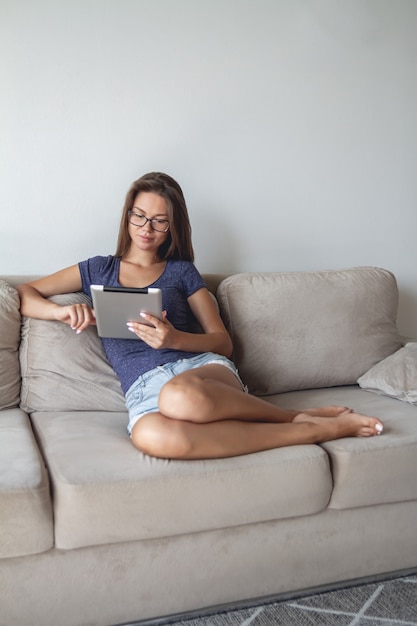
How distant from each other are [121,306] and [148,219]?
0.48 meters

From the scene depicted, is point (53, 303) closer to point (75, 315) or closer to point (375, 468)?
point (75, 315)

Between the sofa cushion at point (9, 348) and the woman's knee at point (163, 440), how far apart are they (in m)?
0.60

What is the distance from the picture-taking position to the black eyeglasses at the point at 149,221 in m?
2.33

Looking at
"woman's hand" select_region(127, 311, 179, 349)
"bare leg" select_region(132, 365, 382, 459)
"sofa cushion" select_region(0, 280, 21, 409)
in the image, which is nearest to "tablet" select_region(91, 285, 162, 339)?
"woman's hand" select_region(127, 311, 179, 349)

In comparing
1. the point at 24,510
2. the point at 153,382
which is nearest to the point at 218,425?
the point at 153,382

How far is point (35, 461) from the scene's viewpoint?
1700mm

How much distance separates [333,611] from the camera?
5.98 ft

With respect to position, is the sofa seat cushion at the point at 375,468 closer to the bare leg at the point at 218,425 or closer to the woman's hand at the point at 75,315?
the bare leg at the point at 218,425

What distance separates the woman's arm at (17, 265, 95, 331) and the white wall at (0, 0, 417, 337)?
0.27 meters

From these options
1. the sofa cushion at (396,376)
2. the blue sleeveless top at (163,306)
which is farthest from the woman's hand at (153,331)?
the sofa cushion at (396,376)

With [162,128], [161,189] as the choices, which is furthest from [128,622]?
[162,128]

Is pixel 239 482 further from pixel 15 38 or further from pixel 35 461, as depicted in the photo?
pixel 15 38

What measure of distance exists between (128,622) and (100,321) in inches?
33.2

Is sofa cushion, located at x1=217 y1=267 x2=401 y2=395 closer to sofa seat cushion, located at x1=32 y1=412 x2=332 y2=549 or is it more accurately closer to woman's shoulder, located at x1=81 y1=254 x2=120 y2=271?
woman's shoulder, located at x1=81 y1=254 x2=120 y2=271
